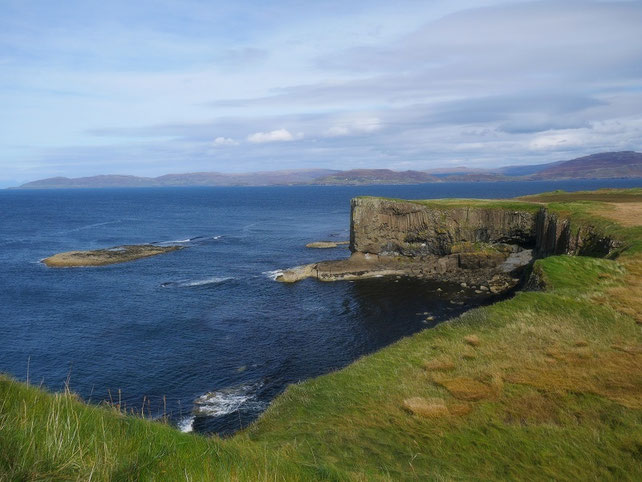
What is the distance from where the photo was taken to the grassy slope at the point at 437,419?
894cm

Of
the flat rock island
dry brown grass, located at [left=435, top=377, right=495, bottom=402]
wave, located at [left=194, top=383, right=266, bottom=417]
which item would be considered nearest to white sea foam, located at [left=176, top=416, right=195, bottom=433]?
wave, located at [left=194, top=383, right=266, bottom=417]

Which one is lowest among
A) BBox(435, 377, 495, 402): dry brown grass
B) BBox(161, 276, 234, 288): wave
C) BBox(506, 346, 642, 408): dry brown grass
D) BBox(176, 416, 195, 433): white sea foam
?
BBox(176, 416, 195, 433): white sea foam

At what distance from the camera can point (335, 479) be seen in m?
10.9

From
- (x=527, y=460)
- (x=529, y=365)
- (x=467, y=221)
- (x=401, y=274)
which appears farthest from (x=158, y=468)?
(x=467, y=221)

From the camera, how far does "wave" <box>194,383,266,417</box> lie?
3212 cm

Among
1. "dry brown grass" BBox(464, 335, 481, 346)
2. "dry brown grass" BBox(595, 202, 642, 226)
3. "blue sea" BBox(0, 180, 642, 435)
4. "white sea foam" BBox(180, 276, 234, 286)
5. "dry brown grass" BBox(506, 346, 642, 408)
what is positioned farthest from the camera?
"white sea foam" BBox(180, 276, 234, 286)

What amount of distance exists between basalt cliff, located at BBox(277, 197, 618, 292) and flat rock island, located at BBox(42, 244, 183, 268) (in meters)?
37.8

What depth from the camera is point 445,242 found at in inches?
2968

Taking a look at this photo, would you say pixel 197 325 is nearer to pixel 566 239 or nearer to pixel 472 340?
pixel 472 340

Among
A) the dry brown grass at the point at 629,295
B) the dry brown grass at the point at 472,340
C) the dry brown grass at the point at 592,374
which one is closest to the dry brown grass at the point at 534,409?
the dry brown grass at the point at 592,374

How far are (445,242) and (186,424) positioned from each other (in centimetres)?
5605

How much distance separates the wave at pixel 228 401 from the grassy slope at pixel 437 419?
10.1 metres

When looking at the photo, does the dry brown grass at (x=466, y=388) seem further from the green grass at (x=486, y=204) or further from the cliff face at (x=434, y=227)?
the green grass at (x=486, y=204)

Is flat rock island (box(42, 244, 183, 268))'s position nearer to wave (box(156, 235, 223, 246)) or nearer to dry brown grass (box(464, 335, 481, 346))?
wave (box(156, 235, 223, 246))
